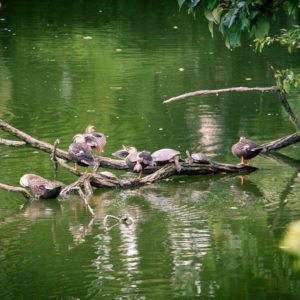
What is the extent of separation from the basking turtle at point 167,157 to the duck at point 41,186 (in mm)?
1166

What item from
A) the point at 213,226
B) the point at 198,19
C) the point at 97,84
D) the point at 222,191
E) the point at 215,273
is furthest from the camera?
the point at 198,19

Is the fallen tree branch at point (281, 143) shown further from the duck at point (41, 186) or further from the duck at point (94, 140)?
the duck at point (41, 186)

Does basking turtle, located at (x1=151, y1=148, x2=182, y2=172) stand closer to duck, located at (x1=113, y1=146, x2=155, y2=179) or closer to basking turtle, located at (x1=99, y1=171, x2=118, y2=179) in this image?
duck, located at (x1=113, y1=146, x2=155, y2=179)

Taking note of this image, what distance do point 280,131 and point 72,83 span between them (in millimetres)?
4919

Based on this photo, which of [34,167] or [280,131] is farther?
[280,131]

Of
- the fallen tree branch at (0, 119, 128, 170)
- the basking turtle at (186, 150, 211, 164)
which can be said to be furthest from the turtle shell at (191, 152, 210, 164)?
the fallen tree branch at (0, 119, 128, 170)

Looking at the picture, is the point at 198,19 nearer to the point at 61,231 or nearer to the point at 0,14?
the point at 0,14

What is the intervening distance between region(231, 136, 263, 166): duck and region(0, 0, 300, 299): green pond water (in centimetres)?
21

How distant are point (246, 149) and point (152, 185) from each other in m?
1.12

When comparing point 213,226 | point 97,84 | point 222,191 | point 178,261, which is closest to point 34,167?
point 222,191

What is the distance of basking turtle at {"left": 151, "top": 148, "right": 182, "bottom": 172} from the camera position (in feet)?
31.7

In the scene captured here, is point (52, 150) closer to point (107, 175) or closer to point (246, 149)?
point (107, 175)

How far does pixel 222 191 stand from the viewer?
948cm

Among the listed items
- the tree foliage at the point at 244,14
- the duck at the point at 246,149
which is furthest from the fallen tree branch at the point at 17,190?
the tree foliage at the point at 244,14
